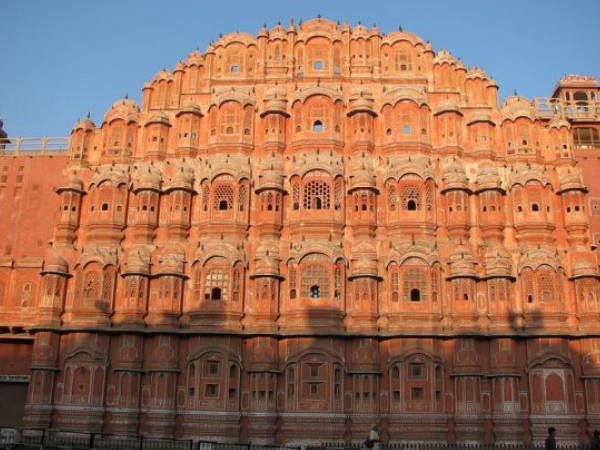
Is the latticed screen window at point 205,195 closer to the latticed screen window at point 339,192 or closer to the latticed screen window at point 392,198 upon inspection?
the latticed screen window at point 339,192

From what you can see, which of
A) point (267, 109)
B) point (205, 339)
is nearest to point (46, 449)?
point (205, 339)

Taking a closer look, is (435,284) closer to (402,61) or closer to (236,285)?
(236,285)

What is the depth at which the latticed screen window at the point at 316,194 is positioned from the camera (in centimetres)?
3581

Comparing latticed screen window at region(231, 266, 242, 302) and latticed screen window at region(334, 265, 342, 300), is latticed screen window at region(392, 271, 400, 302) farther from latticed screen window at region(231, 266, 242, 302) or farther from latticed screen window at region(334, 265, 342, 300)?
latticed screen window at region(231, 266, 242, 302)

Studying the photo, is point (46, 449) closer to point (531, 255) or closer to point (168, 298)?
point (168, 298)

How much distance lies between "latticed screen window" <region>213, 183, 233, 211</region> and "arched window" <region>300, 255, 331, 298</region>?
5.46 meters

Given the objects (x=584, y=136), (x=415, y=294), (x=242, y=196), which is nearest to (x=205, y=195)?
(x=242, y=196)

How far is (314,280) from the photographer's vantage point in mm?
34281

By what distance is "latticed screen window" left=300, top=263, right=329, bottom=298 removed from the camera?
112 ft

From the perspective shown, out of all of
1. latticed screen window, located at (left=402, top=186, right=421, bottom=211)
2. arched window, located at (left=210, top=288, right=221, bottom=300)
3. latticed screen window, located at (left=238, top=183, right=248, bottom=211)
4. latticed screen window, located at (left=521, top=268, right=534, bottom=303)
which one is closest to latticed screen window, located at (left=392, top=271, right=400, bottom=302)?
latticed screen window, located at (left=402, top=186, right=421, bottom=211)

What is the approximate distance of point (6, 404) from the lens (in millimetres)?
37688

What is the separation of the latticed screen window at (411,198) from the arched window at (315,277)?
5587 millimetres

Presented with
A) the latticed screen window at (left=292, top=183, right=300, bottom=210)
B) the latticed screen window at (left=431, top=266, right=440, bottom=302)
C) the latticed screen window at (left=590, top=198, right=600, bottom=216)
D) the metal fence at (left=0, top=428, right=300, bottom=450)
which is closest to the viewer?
the metal fence at (left=0, top=428, right=300, bottom=450)

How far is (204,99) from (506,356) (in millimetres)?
22002
